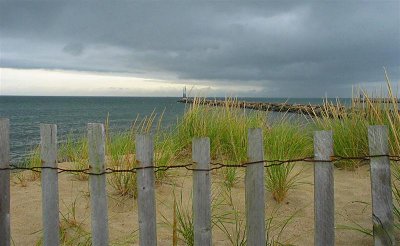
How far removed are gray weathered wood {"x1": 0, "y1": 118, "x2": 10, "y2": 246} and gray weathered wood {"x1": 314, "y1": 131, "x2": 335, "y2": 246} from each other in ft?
6.02

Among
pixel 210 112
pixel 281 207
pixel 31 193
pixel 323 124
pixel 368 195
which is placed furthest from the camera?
pixel 210 112

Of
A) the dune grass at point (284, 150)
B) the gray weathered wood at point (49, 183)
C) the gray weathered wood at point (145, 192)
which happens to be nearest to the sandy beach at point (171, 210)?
the dune grass at point (284, 150)

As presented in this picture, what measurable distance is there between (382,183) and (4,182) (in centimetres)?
224

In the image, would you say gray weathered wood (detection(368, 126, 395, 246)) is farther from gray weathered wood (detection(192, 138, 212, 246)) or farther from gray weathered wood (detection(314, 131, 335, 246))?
gray weathered wood (detection(192, 138, 212, 246))

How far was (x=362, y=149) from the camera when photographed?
16.9 feet

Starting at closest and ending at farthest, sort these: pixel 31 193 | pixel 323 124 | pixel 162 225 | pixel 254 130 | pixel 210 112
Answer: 1. pixel 254 130
2. pixel 162 225
3. pixel 31 193
4. pixel 323 124
5. pixel 210 112

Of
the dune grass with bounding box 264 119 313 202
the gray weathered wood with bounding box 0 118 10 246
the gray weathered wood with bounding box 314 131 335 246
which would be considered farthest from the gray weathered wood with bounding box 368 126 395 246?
the gray weathered wood with bounding box 0 118 10 246

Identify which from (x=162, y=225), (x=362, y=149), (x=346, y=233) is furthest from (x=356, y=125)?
(x=162, y=225)

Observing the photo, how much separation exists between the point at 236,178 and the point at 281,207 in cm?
73

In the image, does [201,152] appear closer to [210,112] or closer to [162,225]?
[162,225]

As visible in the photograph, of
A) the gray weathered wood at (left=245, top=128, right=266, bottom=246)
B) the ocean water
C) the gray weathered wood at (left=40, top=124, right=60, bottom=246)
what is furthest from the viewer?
the ocean water

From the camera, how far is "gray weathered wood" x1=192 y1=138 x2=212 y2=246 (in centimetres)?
208

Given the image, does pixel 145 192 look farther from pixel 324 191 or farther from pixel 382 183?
pixel 382 183

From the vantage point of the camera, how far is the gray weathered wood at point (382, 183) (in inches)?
83.4
